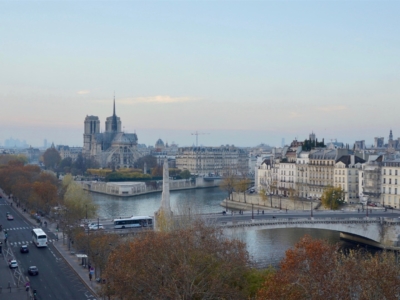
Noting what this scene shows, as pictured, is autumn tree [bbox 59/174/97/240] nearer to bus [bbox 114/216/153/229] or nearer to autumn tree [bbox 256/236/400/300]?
bus [bbox 114/216/153/229]

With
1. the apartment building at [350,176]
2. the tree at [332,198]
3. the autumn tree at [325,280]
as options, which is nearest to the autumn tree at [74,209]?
the autumn tree at [325,280]

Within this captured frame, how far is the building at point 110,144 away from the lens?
393 feet

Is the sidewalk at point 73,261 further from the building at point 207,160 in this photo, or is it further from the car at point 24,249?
the building at point 207,160

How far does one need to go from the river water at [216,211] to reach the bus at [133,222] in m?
1.91

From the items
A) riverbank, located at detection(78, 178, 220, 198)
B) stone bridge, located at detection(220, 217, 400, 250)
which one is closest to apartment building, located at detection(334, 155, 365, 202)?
stone bridge, located at detection(220, 217, 400, 250)

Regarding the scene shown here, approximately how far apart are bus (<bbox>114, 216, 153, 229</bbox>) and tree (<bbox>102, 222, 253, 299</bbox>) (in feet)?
49.9

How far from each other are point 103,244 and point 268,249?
39.7 feet

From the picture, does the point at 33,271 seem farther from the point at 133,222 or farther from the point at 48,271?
the point at 133,222

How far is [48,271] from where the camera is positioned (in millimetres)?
27000

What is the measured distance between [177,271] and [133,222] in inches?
738

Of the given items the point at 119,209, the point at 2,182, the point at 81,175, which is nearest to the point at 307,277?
the point at 119,209

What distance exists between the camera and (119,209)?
57.7 metres

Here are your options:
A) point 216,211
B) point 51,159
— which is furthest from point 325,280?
point 51,159

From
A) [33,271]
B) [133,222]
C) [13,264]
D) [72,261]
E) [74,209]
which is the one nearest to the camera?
[33,271]
